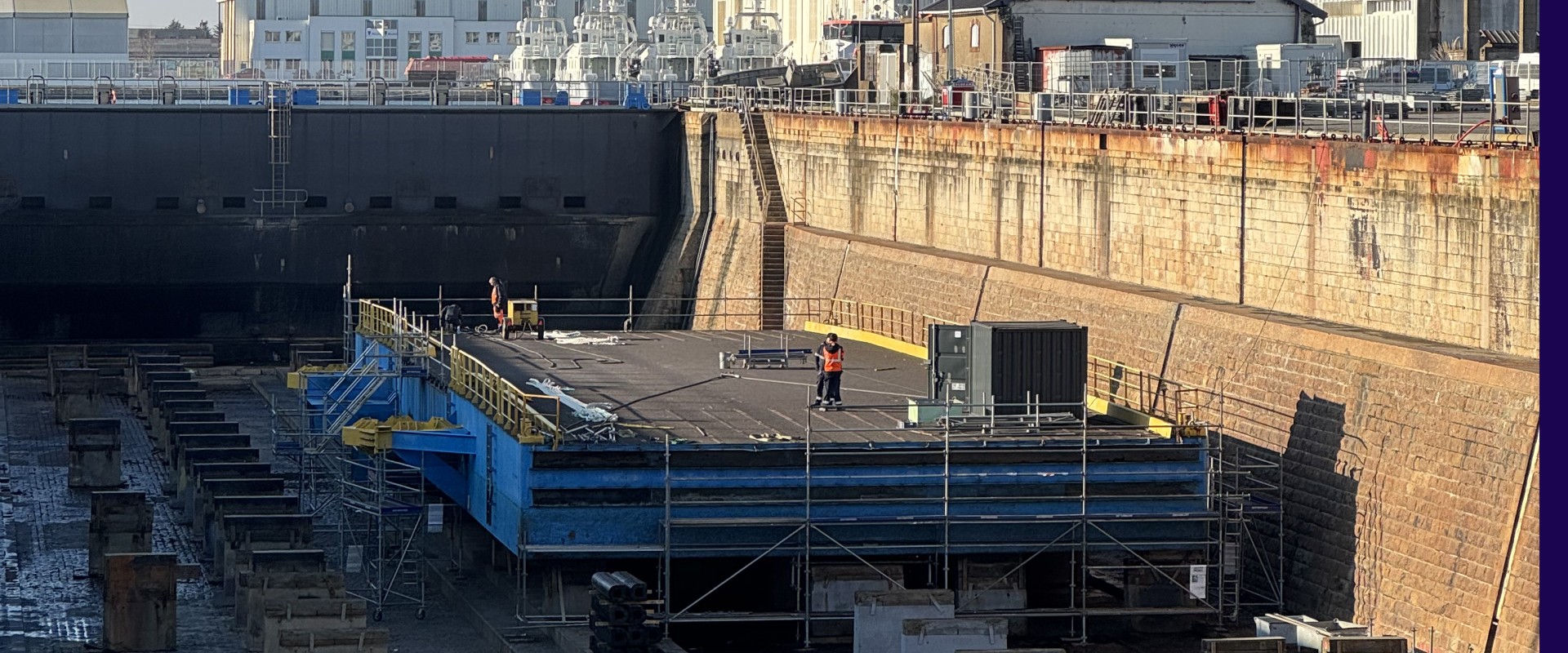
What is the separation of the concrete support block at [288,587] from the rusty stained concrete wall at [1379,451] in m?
9.81

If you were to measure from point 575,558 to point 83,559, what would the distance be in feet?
25.7

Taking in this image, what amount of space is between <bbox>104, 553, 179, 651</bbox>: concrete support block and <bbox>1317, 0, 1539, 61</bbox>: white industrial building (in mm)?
33269

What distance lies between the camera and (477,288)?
167 feet

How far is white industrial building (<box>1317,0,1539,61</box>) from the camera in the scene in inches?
2151

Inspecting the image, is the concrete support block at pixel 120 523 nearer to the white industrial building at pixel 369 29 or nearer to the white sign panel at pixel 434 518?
the white sign panel at pixel 434 518

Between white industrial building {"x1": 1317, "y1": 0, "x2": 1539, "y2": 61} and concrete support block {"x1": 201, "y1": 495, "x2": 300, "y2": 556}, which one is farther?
white industrial building {"x1": 1317, "y1": 0, "x2": 1539, "y2": 61}

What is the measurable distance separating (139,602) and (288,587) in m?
1.47

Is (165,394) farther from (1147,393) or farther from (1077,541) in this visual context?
(1077,541)

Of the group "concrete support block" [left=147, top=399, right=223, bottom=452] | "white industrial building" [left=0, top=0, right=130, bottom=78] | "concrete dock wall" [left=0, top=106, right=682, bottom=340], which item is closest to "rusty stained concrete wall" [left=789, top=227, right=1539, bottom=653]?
"concrete support block" [left=147, top=399, right=223, bottom=452]

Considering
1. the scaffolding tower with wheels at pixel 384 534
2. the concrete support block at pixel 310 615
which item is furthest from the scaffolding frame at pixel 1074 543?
the scaffolding tower with wheels at pixel 384 534

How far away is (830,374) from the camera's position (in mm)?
26922

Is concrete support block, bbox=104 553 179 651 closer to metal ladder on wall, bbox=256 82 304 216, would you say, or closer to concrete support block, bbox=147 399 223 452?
concrete support block, bbox=147 399 223 452

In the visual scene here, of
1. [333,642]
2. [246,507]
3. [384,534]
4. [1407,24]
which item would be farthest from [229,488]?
[1407,24]

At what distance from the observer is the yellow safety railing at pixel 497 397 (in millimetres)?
24188
